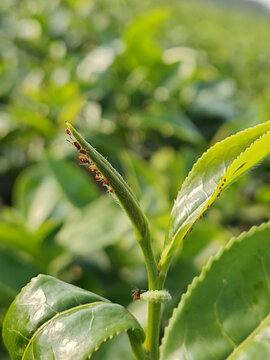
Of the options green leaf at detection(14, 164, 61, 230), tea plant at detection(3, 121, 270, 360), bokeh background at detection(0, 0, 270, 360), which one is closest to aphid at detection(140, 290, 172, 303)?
tea plant at detection(3, 121, 270, 360)

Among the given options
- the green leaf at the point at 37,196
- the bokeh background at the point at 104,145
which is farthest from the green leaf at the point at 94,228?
the green leaf at the point at 37,196

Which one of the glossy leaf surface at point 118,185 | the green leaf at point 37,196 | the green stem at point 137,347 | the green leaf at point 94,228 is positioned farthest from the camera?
the green leaf at point 37,196

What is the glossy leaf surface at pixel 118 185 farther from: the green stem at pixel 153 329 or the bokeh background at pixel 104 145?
the bokeh background at pixel 104 145

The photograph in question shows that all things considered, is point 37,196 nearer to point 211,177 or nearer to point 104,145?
point 104,145

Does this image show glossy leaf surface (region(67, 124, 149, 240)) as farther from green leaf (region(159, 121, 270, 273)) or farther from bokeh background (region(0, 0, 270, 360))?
bokeh background (region(0, 0, 270, 360))

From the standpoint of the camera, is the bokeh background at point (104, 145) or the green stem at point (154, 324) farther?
the bokeh background at point (104, 145)

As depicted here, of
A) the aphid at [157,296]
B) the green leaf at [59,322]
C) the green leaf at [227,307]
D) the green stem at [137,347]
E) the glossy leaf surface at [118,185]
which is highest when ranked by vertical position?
the glossy leaf surface at [118,185]

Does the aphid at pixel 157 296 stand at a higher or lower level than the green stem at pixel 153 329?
higher

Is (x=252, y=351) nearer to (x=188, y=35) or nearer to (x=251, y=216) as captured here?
(x=251, y=216)

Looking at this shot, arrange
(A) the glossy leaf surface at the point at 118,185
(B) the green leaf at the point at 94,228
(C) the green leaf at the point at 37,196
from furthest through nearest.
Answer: (C) the green leaf at the point at 37,196 → (B) the green leaf at the point at 94,228 → (A) the glossy leaf surface at the point at 118,185
